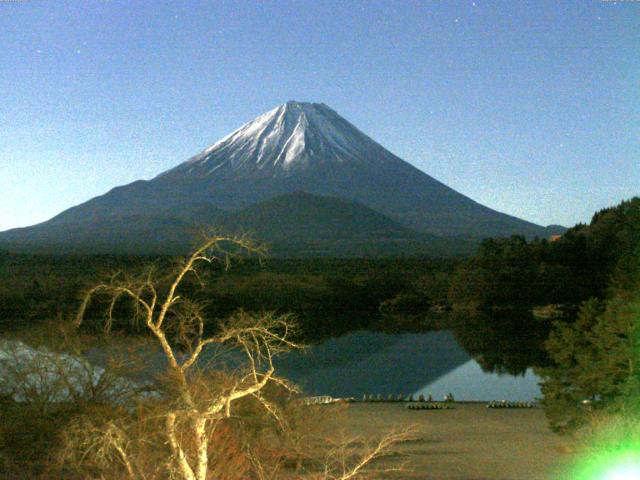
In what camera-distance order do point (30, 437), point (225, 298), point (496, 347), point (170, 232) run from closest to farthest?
point (30, 437) < point (496, 347) < point (225, 298) < point (170, 232)

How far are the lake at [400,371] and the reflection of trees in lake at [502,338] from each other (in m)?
0.51

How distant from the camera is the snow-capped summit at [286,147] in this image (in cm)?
9775

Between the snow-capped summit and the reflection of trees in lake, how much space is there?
204 feet

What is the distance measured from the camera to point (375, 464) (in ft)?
26.8

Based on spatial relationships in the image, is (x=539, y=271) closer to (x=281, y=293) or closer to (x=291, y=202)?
(x=281, y=293)

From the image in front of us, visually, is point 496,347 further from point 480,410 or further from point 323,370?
point 480,410

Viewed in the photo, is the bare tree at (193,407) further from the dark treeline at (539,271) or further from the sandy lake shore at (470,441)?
the dark treeline at (539,271)

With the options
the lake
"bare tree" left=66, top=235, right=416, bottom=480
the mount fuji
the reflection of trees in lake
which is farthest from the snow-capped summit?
"bare tree" left=66, top=235, right=416, bottom=480

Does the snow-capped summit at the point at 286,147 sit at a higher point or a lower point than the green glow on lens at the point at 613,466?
higher

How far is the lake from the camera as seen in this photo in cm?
1875

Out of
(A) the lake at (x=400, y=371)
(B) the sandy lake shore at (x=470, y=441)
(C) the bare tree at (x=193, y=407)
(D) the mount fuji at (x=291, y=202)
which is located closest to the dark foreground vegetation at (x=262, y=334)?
(C) the bare tree at (x=193, y=407)

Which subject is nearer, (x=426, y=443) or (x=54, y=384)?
(x=54, y=384)

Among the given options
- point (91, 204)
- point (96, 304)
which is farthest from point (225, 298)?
point (91, 204)

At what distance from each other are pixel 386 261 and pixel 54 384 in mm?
46372
